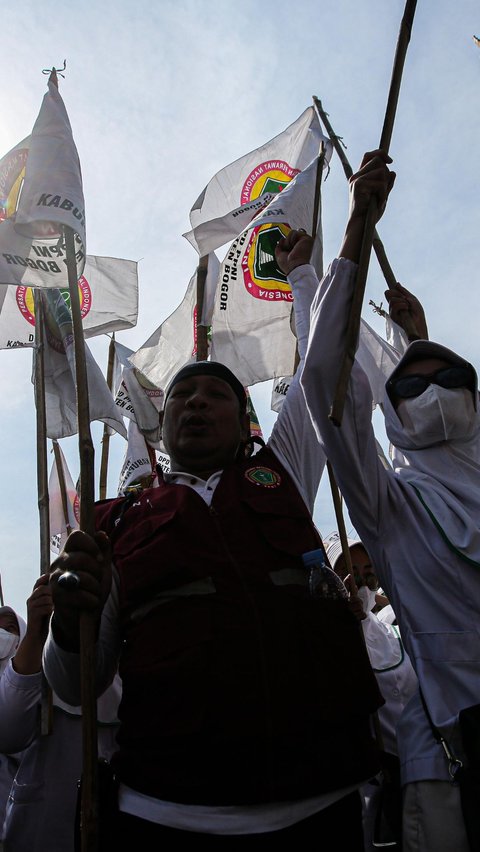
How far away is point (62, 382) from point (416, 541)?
354 cm

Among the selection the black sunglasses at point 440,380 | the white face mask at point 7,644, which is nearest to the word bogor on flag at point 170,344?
the white face mask at point 7,644

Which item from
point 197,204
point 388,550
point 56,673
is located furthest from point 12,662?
point 197,204

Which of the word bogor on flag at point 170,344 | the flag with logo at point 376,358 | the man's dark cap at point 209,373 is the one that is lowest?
the man's dark cap at point 209,373

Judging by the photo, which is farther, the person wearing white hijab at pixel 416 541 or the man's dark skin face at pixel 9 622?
the man's dark skin face at pixel 9 622

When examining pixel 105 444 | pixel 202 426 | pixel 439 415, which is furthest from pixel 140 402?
pixel 439 415

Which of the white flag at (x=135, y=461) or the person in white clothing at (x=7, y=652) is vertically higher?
the white flag at (x=135, y=461)

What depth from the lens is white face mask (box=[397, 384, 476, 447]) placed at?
82.4 inches

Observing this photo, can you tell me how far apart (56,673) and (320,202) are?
11.1 feet

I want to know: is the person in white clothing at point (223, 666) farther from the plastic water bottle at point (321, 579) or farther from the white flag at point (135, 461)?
the white flag at point (135, 461)

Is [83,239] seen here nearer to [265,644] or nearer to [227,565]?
[227,565]

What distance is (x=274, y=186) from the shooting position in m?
5.12

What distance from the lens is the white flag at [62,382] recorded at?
4.55m

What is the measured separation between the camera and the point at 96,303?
5.36 meters

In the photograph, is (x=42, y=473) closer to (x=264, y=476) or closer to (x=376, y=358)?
(x=264, y=476)
